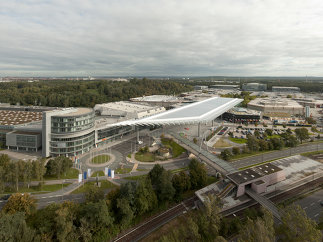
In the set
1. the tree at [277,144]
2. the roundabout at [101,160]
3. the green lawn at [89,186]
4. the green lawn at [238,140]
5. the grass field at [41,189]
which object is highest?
the tree at [277,144]

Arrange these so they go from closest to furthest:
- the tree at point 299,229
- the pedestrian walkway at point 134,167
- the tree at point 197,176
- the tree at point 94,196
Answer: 1. the tree at point 299,229
2. the tree at point 94,196
3. the tree at point 197,176
4. the pedestrian walkway at point 134,167

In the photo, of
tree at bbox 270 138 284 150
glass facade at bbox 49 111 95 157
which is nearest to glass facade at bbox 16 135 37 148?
glass facade at bbox 49 111 95 157

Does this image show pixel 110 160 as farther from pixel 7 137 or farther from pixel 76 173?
pixel 7 137

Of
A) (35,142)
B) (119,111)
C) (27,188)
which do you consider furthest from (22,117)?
(27,188)

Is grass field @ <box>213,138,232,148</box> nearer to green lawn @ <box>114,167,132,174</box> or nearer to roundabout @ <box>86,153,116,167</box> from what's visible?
green lawn @ <box>114,167,132,174</box>

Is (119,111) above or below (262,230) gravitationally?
above

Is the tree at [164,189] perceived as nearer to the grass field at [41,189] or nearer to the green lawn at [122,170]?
the green lawn at [122,170]

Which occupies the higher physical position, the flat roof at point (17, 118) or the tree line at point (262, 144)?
the flat roof at point (17, 118)

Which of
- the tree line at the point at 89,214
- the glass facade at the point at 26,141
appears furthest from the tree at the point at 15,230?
the glass facade at the point at 26,141
